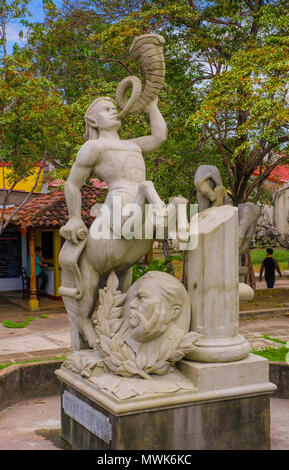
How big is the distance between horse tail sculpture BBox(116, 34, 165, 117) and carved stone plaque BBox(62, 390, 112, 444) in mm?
2452

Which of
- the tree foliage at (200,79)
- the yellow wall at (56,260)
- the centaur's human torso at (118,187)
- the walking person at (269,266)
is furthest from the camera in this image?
the walking person at (269,266)

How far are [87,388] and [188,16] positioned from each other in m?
10.6

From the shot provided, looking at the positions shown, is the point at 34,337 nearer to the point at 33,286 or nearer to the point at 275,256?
the point at 33,286

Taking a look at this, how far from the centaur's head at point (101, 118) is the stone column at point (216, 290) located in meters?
1.37

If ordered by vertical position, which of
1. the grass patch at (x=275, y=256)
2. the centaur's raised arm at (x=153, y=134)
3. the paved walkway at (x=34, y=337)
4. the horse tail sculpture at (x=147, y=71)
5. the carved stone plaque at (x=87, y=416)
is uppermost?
the horse tail sculpture at (x=147, y=71)

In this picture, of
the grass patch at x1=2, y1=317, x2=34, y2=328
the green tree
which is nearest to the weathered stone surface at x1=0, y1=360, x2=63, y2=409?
the grass patch at x1=2, y1=317, x2=34, y2=328

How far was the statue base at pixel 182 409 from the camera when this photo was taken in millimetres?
3725

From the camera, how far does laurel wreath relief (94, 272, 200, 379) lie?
3938 millimetres

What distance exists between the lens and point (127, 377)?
13.1 feet

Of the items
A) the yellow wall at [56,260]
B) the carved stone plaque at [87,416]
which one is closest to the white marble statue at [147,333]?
the carved stone plaque at [87,416]

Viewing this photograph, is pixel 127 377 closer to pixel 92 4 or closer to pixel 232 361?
pixel 232 361

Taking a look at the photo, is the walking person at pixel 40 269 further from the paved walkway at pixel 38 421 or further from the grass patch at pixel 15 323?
the paved walkway at pixel 38 421
